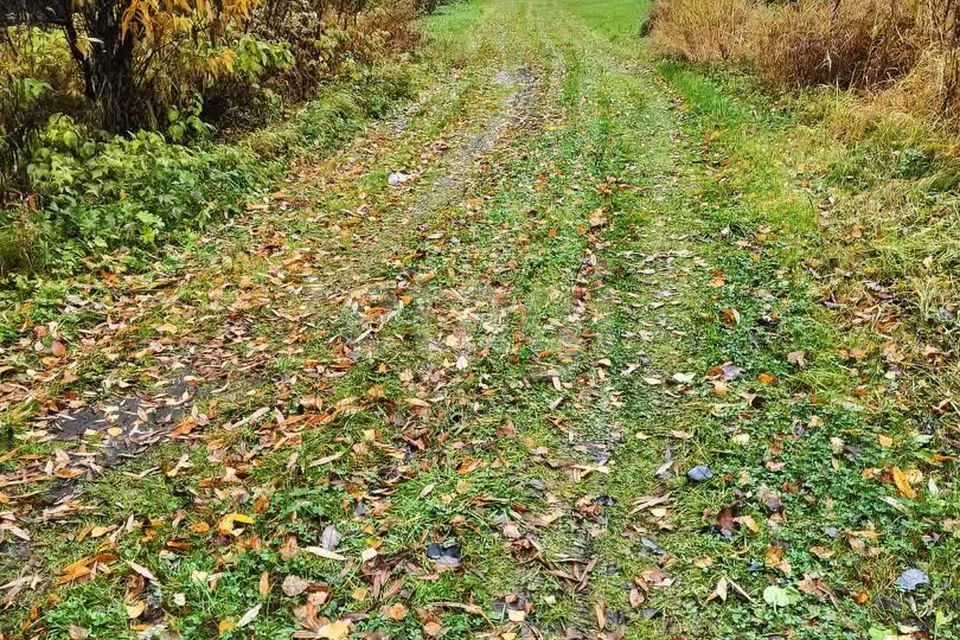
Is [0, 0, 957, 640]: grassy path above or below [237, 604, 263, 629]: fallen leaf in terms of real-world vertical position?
above

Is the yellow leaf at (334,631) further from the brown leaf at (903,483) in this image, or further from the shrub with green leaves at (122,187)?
the shrub with green leaves at (122,187)

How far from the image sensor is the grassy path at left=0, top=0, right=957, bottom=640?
2.87 meters

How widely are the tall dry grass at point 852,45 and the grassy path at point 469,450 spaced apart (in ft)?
8.81

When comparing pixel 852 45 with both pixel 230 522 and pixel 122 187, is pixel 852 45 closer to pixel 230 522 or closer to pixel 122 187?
pixel 122 187

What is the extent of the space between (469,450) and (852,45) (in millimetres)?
8443

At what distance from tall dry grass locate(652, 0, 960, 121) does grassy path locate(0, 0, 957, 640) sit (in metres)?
2.69

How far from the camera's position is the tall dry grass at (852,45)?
699 centimetres

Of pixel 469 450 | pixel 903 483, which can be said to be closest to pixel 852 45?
pixel 903 483

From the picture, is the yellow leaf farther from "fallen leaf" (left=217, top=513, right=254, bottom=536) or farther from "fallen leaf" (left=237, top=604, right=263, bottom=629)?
"fallen leaf" (left=217, top=513, right=254, bottom=536)

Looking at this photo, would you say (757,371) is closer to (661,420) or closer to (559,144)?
(661,420)

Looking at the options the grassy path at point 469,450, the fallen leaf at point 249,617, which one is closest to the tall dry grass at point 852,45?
the grassy path at point 469,450

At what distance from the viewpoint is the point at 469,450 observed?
12.3ft

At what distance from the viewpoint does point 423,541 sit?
3184 millimetres

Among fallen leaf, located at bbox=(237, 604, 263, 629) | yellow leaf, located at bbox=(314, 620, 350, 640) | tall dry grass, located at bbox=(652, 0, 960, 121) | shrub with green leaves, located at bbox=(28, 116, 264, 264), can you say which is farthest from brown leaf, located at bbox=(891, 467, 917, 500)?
shrub with green leaves, located at bbox=(28, 116, 264, 264)
